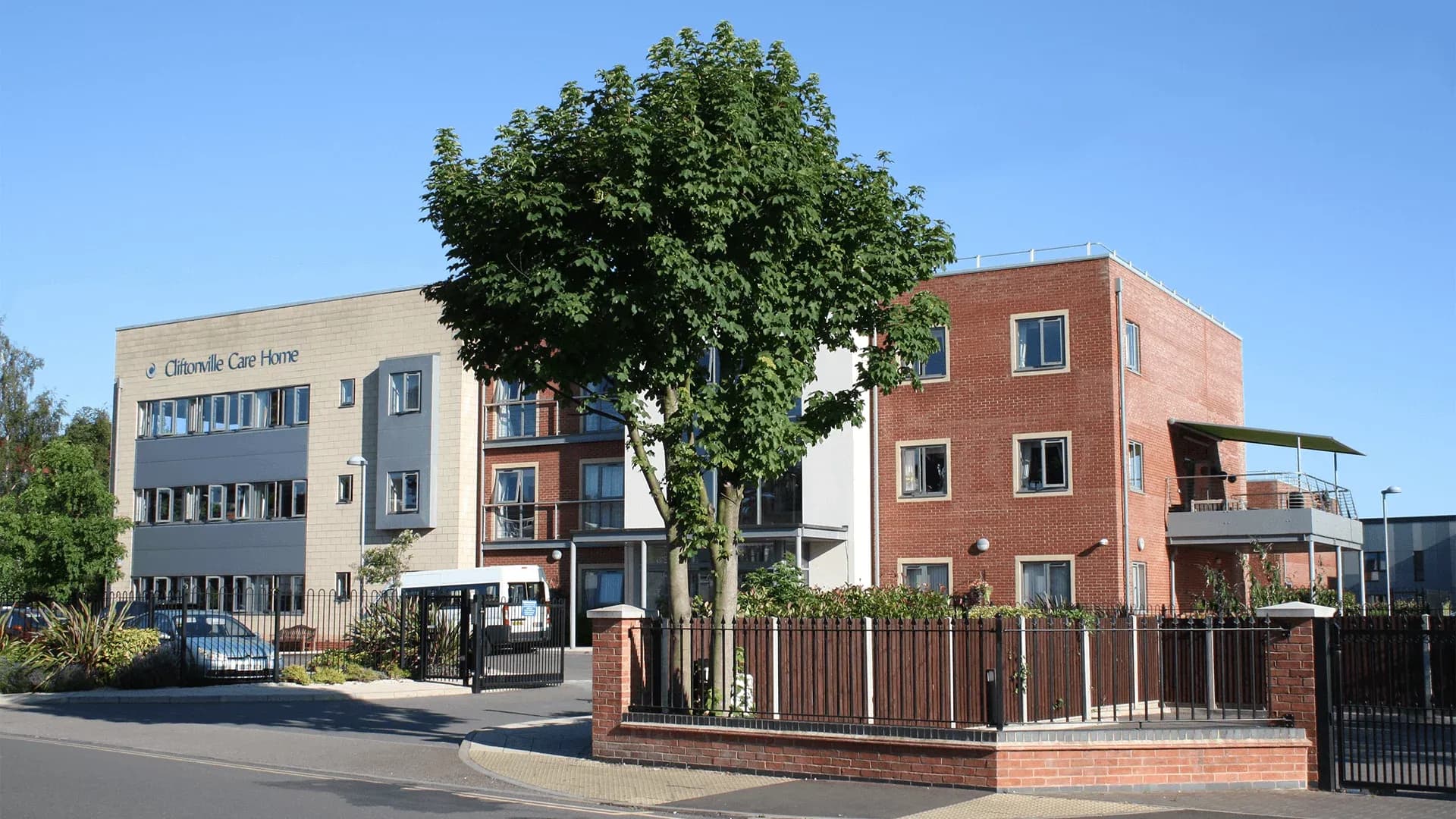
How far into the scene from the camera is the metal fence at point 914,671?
1460 cm

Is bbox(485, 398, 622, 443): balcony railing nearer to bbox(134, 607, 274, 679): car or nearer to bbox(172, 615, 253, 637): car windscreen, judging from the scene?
bbox(172, 615, 253, 637): car windscreen

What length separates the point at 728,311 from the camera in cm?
1547

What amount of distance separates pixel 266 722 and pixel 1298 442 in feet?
80.5

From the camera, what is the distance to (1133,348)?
34406 mm

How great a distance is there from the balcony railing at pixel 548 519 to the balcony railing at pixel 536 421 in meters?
2.09

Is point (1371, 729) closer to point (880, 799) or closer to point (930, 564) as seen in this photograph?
point (880, 799)

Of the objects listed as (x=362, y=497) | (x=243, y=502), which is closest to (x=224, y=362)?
(x=243, y=502)

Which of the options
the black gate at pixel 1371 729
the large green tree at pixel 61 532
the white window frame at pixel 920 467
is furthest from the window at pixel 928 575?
the large green tree at pixel 61 532

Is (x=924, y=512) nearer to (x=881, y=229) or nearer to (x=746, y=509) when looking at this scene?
(x=746, y=509)

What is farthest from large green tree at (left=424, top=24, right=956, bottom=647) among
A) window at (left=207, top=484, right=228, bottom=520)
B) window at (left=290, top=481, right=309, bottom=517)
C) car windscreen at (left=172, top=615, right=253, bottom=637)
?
window at (left=207, top=484, right=228, bottom=520)

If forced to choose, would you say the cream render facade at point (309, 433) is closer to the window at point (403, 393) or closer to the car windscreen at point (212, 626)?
the window at point (403, 393)

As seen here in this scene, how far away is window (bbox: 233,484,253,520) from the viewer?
161 feet

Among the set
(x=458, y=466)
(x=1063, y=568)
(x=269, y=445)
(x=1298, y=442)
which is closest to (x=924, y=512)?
(x=1063, y=568)

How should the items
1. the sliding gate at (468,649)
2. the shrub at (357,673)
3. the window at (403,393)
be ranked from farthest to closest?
the window at (403,393) → the shrub at (357,673) → the sliding gate at (468,649)
